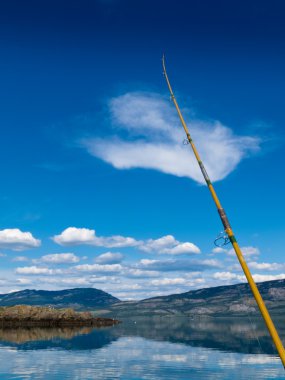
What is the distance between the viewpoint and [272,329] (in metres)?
7.48

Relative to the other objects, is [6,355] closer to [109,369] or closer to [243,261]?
[109,369]

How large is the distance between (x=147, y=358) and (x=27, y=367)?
20277mm

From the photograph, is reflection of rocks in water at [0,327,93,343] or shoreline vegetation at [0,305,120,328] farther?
shoreline vegetation at [0,305,120,328]

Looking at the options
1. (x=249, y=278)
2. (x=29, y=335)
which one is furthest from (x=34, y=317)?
(x=249, y=278)

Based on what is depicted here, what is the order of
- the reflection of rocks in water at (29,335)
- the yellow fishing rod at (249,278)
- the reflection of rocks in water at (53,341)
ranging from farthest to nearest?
the reflection of rocks in water at (29,335) → the reflection of rocks in water at (53,341) → the yellow fishing rod at (249,278)

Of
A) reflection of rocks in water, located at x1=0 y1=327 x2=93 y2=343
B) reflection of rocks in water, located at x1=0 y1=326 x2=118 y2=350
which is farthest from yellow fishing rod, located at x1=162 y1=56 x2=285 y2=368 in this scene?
reflection of rocks in water, located at x1=0 y1=327 x2=93 y2=343

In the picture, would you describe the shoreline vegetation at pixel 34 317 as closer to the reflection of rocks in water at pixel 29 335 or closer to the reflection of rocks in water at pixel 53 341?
the reflection of rocks in water at pixel 29 335

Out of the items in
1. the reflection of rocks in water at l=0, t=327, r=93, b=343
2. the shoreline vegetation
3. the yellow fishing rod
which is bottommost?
the yellow fishing rod

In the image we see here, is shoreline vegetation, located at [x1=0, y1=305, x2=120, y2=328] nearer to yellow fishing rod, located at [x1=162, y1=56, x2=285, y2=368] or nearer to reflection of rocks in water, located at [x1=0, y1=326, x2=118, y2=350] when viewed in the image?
reflection of rocks in water, located at [x1=0, y1=326, x2=118, y2=350]

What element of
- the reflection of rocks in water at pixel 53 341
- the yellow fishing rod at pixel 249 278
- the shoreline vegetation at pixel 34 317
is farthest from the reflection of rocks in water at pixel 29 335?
the yellow fishing rod at pixel 249 278

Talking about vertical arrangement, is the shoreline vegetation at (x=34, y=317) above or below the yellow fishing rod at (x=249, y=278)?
above

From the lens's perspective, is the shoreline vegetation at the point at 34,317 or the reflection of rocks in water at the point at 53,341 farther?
the shoreline vegetation at the point at 34,317

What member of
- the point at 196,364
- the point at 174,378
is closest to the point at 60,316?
the point at 196,364

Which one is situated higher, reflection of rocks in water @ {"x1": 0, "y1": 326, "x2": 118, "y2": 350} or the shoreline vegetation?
the shoreline vegetation
